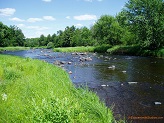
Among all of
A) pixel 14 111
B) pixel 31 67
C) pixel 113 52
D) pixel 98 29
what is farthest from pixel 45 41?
pixel 14 111

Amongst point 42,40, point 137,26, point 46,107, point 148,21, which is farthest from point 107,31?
point 42,40

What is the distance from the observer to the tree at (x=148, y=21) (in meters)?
50.6

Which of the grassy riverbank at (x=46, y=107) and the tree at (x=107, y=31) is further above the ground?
the tree at (x=107, y=31)

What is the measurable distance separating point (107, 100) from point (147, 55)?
3806 cm

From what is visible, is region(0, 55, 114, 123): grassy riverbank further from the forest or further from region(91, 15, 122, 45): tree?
region(91, 15, 122, 45): tree

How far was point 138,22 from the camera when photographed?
54812 millimetres

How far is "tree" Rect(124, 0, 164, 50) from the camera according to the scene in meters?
50.6

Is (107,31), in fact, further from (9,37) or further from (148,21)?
(9,37)

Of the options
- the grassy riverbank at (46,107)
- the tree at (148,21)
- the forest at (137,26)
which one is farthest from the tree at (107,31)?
the grassy riverbank at (46,107)

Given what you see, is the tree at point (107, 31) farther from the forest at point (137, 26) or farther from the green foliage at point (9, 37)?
the green foliage at point (9, 37)

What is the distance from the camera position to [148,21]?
171ft

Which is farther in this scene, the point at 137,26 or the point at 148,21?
the point at 137,26

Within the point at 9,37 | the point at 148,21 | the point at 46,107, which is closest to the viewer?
the point at 46,107

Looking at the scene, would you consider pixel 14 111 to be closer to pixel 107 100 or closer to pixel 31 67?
pixel 107 100
